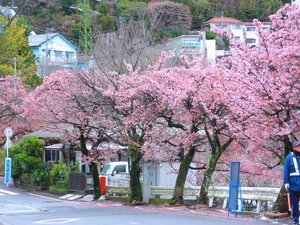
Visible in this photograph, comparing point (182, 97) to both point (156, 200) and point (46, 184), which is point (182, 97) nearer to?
point (156, 200)

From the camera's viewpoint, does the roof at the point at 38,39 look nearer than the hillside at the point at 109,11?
Yes

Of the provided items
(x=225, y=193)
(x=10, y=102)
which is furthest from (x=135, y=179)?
(x=10, y=102)

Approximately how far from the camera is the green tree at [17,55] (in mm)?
38656

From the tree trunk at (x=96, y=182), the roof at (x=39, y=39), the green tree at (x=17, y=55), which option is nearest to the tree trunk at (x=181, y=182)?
the tree trunk at (x=96, y=182)

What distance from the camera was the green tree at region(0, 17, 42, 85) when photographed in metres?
38.7

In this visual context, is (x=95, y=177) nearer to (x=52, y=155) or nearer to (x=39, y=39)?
(x=52, y=155)

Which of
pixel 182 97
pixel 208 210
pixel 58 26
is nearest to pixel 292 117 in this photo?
pixel 182 97

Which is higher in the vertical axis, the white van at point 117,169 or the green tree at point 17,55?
the green tree at point 17,55

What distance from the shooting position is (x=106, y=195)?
20.5 meters

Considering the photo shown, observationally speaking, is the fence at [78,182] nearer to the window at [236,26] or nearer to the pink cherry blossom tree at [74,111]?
the pink cherry blossom tree at [74,111]

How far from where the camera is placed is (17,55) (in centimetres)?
4175

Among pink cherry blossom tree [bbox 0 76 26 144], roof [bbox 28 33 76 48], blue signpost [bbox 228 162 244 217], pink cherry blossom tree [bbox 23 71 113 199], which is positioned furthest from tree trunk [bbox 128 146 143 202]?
roof [bbox 28 33 76 48]

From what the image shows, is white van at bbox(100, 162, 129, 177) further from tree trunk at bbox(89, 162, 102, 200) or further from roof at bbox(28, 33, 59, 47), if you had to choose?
roof at bbox(28, 33, 59, 47)

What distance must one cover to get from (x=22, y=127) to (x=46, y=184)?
756 centimetres
